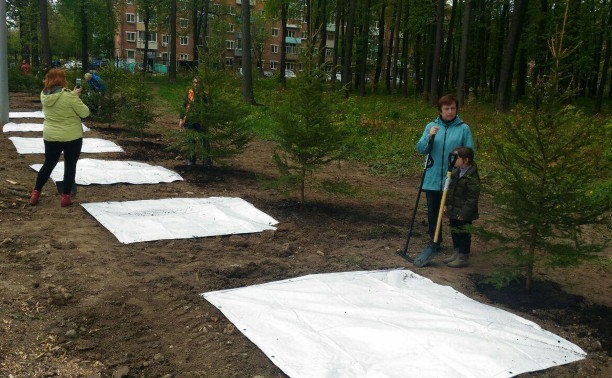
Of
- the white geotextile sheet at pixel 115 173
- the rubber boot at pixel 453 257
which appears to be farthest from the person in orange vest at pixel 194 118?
the rubber boot at pixel 453 257

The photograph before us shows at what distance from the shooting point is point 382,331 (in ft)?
12.8

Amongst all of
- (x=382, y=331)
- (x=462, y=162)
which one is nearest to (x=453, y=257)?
(x=462, y=162)

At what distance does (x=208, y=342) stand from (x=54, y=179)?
5949 mm

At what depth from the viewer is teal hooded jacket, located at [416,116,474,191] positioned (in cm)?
563

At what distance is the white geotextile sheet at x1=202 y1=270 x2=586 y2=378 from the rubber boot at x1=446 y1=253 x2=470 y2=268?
30.3 inches

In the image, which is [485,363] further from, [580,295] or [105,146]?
[105,146]

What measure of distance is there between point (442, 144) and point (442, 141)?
3cm

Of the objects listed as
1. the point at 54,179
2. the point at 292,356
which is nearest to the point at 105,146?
the point at 54,179

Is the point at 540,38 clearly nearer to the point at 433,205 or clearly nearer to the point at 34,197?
the point at 433,205

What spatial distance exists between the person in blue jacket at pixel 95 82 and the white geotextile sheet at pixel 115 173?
5.51m

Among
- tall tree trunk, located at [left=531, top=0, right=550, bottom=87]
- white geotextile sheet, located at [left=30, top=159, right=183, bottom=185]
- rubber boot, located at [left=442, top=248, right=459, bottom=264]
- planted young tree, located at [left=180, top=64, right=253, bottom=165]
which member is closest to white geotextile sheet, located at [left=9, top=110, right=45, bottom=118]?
white geotextile sheet, located at [left=30, top=159, right=183, bottom=185]

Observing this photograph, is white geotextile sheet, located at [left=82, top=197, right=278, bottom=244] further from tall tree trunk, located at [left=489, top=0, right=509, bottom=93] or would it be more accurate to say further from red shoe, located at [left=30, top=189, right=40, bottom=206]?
tall tree trunk, located at [left=489, top=0, right=509, bottom=93]

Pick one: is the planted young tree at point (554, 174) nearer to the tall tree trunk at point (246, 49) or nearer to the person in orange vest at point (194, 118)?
the person in orange vest at point (194, 118)

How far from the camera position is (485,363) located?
349 cm
